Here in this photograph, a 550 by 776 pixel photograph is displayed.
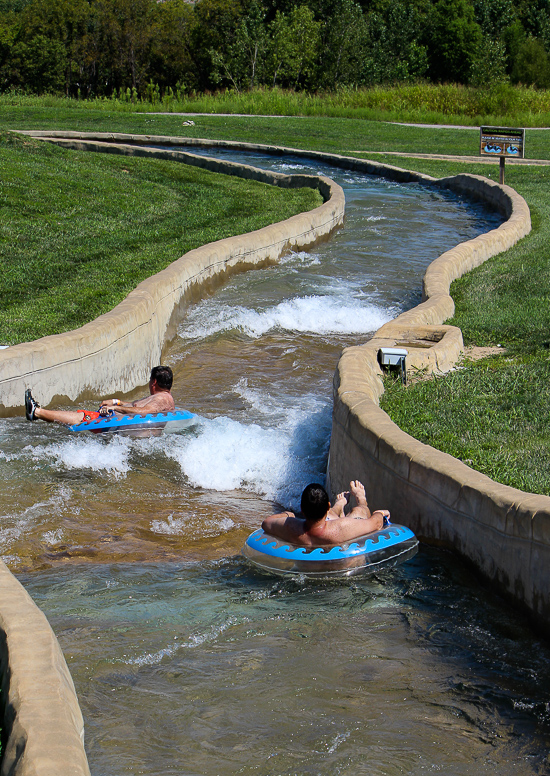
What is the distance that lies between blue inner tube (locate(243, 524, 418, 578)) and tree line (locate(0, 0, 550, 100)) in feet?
158

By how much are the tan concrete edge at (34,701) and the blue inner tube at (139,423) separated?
3.66 metres

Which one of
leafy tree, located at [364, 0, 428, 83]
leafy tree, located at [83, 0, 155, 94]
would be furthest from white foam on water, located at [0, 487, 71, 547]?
leafy tree, located at [83, 0, 155, 94]

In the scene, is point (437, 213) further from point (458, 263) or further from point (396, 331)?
point (396, 331)

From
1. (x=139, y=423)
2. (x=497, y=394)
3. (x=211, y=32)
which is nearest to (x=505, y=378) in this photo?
(x=497, y=394)

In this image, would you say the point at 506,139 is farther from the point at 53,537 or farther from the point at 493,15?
the point at 493,15

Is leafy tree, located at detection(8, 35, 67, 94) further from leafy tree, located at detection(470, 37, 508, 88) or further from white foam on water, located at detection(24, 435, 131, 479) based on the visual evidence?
white foam on water, located at detection(24, 435, 131, 479)

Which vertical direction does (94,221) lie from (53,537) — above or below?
above

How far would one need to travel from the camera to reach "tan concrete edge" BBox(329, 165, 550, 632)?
4.67 m

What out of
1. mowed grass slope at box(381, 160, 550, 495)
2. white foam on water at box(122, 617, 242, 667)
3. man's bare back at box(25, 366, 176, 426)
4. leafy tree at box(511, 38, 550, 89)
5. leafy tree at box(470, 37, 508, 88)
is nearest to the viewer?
white foam on water at box(122, 617, 242, 667)

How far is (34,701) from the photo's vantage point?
3283 millimetres

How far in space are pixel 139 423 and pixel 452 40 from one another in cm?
5766

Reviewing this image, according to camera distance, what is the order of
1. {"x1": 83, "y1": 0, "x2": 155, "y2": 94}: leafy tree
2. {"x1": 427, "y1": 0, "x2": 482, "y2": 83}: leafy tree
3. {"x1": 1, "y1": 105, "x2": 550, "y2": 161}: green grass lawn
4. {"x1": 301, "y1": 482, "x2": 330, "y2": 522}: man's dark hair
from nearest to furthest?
{"x1": 301, "y1": 482, "x2": 330, "y2": 522}: man's dark hair → {"x1": 1, "y1": 105, "x2": 550, "y2": 161}: green grass lawn → {"x1": 83, "y1": 0, "x2": 155, "y2": 94}: leafy tree → {"x1": 427, "y1": 0, "x2": 482, "y2": 83}: leafy tree

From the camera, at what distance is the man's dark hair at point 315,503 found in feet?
17.8

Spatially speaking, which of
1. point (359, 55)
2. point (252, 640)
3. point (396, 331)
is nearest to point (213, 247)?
point (396, 331)
